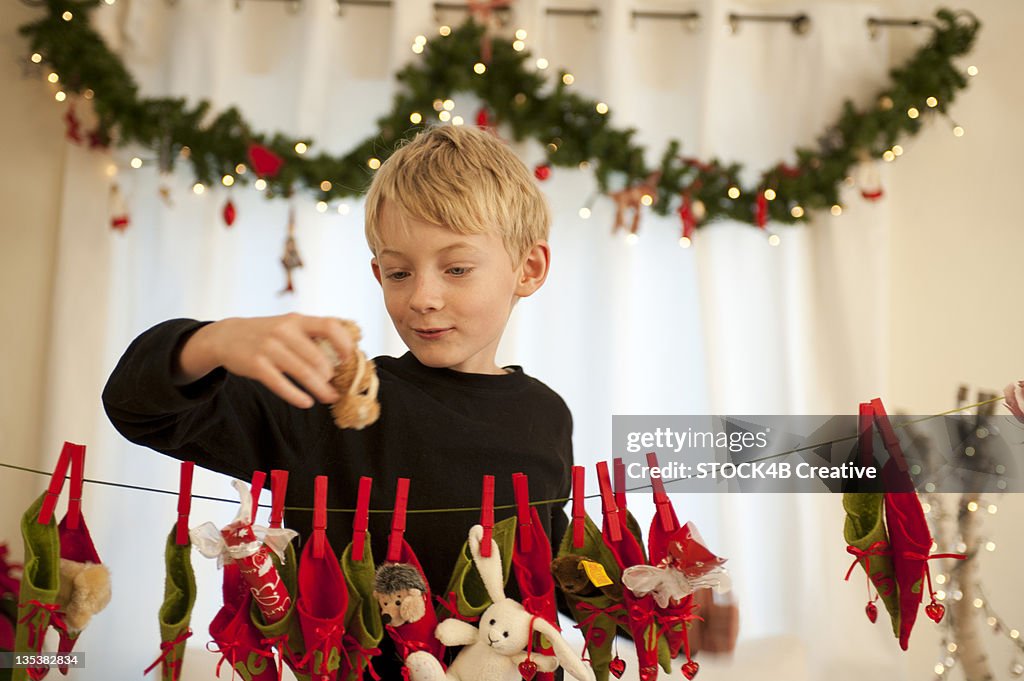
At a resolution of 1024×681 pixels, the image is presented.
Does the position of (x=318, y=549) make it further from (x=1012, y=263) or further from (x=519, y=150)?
(x=1012, y=263)

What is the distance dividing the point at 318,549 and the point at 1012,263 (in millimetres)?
2006

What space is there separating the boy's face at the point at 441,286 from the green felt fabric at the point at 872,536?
0.39m

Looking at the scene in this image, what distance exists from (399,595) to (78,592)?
0.27 metres

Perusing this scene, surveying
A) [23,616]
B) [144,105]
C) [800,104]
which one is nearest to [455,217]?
[23,616]

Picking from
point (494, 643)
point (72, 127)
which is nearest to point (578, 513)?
point (494, 643)

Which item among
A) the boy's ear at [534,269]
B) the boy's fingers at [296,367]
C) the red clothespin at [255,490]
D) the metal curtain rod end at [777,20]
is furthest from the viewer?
the metal curtain rod end at [777,20]

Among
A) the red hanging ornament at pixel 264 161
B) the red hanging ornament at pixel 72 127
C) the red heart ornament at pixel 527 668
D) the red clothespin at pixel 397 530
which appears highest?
the red hanging ornament at pixel 72 127

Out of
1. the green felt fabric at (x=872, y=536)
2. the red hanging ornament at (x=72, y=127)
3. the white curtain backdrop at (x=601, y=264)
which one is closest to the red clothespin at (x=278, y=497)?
the green felt fabric at (x=872, y=536)

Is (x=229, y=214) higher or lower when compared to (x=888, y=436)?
higher

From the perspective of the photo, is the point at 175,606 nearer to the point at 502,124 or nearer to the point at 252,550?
the point at 252,550

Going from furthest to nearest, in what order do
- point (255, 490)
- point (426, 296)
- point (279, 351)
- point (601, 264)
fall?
point (601, 264)
point (426, 296)
point (255, 490)
point (279, 351)

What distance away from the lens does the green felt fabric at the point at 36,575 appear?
30.8 inches

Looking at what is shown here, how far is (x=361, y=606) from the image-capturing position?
0.80 metres
